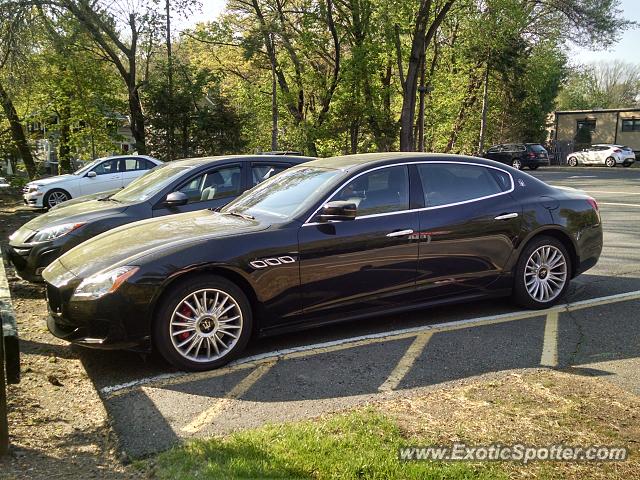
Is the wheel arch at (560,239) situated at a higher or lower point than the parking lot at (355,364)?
higher

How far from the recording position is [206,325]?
169 inches

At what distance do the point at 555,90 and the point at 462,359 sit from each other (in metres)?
47.7

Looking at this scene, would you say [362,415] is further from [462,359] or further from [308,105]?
[308,105]

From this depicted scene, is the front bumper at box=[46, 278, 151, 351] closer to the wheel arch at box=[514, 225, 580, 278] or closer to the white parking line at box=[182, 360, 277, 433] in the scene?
the white parking line at box=[182, 360, 277, 433]

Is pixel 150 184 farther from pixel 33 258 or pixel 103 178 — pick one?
pixel 103 178

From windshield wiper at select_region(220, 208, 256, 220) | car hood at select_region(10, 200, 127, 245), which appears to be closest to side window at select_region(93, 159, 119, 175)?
car hood at select_region(10, 200, 127, 245)

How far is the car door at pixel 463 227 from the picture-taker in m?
5.14

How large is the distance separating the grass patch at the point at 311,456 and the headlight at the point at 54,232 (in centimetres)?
405

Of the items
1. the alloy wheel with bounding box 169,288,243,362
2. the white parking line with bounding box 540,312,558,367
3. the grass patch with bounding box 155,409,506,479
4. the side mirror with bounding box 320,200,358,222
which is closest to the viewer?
the grass patch with bounding box 155,409,506,479

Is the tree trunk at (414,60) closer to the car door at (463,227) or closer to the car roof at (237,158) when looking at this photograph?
the car roof at (237,158)

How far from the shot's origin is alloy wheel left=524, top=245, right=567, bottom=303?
18.7ft

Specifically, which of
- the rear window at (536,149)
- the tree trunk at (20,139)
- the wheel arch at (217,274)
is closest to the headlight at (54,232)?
the wheel arch at (217,274)

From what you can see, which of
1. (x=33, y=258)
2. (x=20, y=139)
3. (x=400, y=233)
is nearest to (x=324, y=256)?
(x=400, y=233)

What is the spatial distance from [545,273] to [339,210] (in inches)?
98.7
